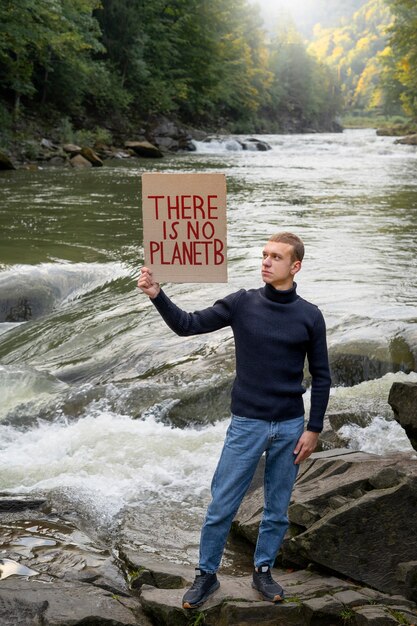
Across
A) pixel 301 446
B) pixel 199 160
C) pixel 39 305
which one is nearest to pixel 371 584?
pixel 301 446

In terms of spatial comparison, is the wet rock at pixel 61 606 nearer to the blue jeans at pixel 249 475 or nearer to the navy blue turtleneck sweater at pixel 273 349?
the blue jeans at pixel 249 475

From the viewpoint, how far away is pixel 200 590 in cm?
346

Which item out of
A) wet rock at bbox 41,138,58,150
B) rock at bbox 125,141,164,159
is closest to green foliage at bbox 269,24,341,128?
rock at bbox 125,141,164,159

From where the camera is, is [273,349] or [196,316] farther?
[196,316]

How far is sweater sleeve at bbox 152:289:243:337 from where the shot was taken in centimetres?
355

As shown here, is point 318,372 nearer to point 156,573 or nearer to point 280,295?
point 280,295

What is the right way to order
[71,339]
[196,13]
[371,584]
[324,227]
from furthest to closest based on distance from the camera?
[196,13]
[324,227]
[71,339]
[371,584]

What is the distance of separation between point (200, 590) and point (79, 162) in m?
23.7

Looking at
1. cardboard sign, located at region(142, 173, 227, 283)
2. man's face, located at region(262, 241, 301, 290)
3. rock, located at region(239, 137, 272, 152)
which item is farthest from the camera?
rock, located at region(239, 137, 272, 152)

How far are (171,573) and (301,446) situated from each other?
3.31ft

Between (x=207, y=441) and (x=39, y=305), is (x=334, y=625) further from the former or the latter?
(x=39, y=305)

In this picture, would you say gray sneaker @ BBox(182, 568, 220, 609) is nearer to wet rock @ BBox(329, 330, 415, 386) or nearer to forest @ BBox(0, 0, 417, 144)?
wet rock @ BBox(329, 330, 415, 386)

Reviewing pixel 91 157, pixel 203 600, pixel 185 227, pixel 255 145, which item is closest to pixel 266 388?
pixel 185 227

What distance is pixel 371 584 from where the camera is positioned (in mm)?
3709
